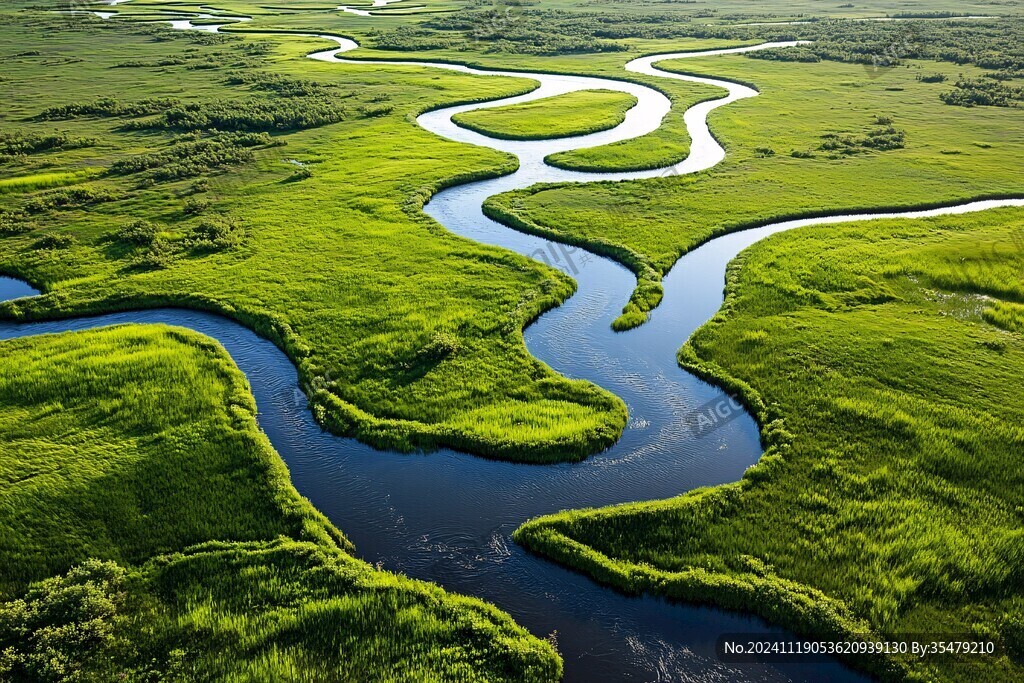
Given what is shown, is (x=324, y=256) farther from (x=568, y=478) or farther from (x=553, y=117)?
(x=553, y=117)

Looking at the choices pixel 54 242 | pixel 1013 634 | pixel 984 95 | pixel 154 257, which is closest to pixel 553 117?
pixel 154 257

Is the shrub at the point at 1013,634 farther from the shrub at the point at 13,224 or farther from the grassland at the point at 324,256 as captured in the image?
the shrub at the point at 13,224

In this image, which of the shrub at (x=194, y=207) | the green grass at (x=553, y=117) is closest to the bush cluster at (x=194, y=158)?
the shrub at (x=194, y=207)

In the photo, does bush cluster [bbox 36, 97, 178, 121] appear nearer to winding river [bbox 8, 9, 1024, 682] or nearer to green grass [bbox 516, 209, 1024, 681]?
winding river [bbox 8, 9, 1024, 682]

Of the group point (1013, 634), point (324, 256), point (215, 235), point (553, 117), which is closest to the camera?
point (1013, 634)

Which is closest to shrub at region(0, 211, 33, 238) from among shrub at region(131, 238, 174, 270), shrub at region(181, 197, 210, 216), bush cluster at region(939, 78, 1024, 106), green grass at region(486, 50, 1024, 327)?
shrub at region(181, 197, 210, 216)

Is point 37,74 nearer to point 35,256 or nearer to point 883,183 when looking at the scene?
point 35,256

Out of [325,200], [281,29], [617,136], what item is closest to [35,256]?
[325,200]
